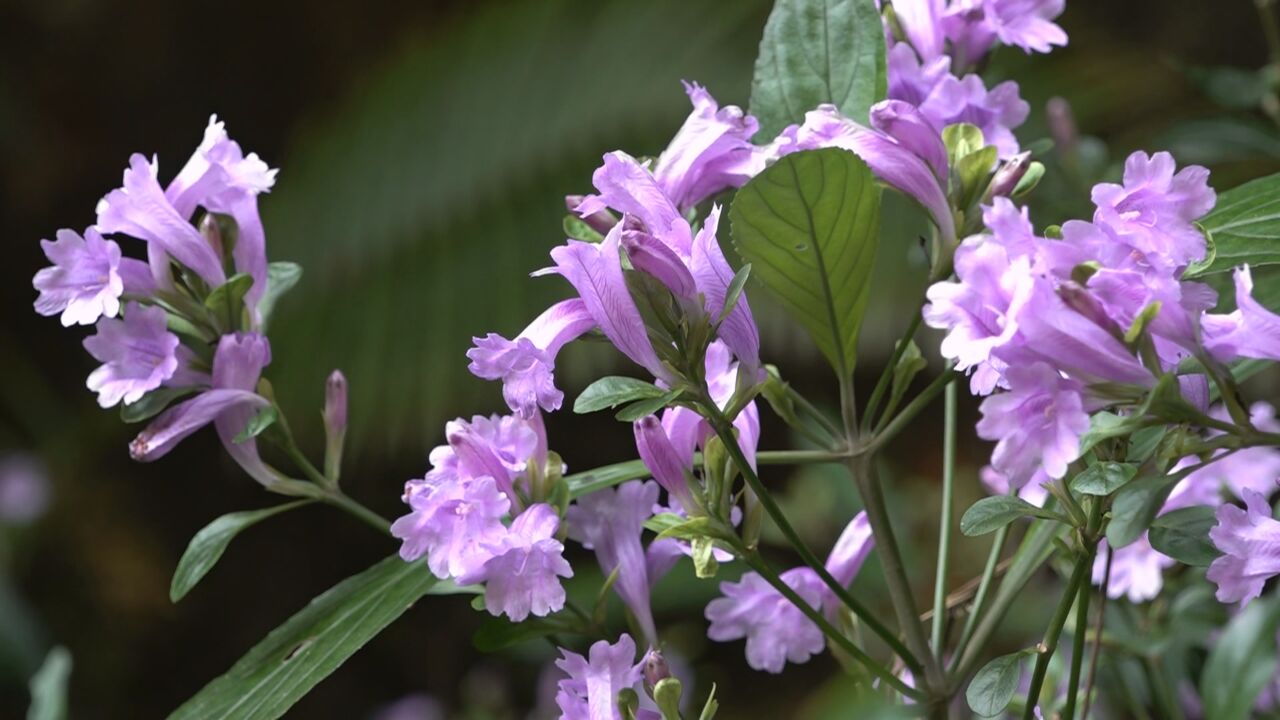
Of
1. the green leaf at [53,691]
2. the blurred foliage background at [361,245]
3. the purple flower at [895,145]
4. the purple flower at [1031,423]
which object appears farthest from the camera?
the blurred foliage background at [361,245]

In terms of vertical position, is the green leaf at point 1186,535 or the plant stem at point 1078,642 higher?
the green leaf at point 1186,535

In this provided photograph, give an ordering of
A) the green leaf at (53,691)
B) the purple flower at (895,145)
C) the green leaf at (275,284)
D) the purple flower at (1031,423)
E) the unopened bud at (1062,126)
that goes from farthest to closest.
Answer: the unopened bud at (1062,126) < the green leaf at (53,691) < the green leaf at (275,284) < the purple flower at (895,145) < the purple flower at (1031,423)

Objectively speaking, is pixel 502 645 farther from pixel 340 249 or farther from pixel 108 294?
pixel 340 249

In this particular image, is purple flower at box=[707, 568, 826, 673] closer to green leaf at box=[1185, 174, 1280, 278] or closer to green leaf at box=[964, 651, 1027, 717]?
green leaf at box=[964, 651, 1027, 717]

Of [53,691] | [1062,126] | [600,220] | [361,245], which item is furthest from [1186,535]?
[361,245]

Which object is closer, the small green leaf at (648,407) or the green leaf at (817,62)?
the small green leaf at (648,407)

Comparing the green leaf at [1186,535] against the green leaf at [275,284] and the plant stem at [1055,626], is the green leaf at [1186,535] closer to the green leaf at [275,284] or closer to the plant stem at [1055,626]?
the plant stem at [1055,626]

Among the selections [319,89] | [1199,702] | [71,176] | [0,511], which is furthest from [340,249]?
[1199,702]

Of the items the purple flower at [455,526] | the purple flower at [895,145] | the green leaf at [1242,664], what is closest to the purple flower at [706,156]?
the purple flower at [895,145]
